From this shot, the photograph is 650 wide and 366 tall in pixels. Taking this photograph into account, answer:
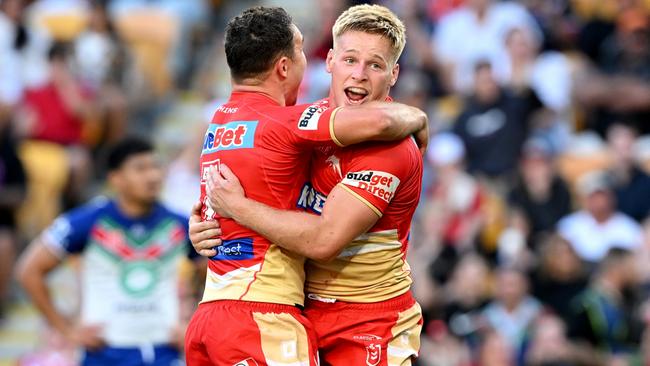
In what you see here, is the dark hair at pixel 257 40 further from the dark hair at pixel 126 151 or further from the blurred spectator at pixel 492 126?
the blurred spectator at pixel 492 126

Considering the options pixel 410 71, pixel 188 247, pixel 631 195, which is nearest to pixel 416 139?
pixel 188 247

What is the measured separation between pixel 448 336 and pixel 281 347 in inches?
229

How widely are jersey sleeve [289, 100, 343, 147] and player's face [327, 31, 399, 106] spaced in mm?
178

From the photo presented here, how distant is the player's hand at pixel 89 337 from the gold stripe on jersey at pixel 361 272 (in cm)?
334

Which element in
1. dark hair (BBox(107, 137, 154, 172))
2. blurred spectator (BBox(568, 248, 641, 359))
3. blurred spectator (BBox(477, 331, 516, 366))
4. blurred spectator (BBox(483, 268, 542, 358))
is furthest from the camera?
blurred spectator (BBox(483, 268, 542, 358))

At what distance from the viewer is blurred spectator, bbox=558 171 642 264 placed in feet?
39.9

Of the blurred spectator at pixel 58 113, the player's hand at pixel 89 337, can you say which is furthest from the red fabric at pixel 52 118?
the player's hand at pixel 89 337

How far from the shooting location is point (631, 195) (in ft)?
41.3

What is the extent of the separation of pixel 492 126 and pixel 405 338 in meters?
7.73

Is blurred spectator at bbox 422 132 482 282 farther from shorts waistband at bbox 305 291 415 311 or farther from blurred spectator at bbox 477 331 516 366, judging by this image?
shorts waistband at bbox 305 291 415 311

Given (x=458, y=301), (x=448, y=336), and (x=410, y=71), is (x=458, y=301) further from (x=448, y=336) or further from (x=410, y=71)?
(x=410, y=71)

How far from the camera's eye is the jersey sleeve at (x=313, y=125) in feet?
18.1

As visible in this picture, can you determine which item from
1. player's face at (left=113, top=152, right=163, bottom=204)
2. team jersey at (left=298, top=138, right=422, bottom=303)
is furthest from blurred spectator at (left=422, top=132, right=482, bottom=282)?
team jersey at (left=298, top=138, right=422, bottom=303)

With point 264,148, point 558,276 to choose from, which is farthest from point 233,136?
point 558,276
